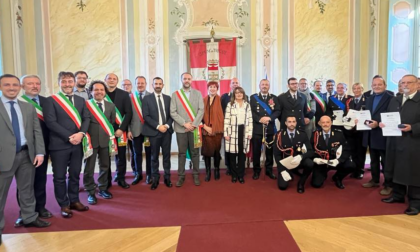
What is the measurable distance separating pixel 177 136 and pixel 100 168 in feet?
3.37

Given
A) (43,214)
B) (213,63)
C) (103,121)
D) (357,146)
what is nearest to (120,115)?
(103,121)

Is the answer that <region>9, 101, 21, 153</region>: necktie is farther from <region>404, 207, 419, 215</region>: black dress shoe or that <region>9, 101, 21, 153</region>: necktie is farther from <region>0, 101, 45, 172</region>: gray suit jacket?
<region>404, 207, 419, 215</region>: black dress shoe

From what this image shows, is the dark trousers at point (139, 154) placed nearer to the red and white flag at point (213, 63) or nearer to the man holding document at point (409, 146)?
the red and white flag at point (213, 63)

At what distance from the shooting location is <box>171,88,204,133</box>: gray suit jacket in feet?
11.2

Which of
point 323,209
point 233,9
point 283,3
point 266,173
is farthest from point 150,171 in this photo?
point 283,3

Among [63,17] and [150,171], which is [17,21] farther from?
[150,171]

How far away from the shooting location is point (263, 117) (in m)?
3.70

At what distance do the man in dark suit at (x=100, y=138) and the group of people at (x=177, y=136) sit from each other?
1 centimetres

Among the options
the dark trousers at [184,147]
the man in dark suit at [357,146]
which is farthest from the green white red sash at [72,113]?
the man in dark suit at [357,146]

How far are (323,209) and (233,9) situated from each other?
14.8 ft

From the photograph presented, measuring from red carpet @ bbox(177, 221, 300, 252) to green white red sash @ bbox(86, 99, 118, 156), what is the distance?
1358 mm

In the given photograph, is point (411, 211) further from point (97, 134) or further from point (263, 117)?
point (97, 134)

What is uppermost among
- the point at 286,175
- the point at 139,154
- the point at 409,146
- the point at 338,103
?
the point at 338,103

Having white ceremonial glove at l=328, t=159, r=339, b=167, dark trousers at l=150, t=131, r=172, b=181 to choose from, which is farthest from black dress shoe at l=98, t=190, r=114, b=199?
white ceremonial glove at l=328, t=159, r=339, b=167
